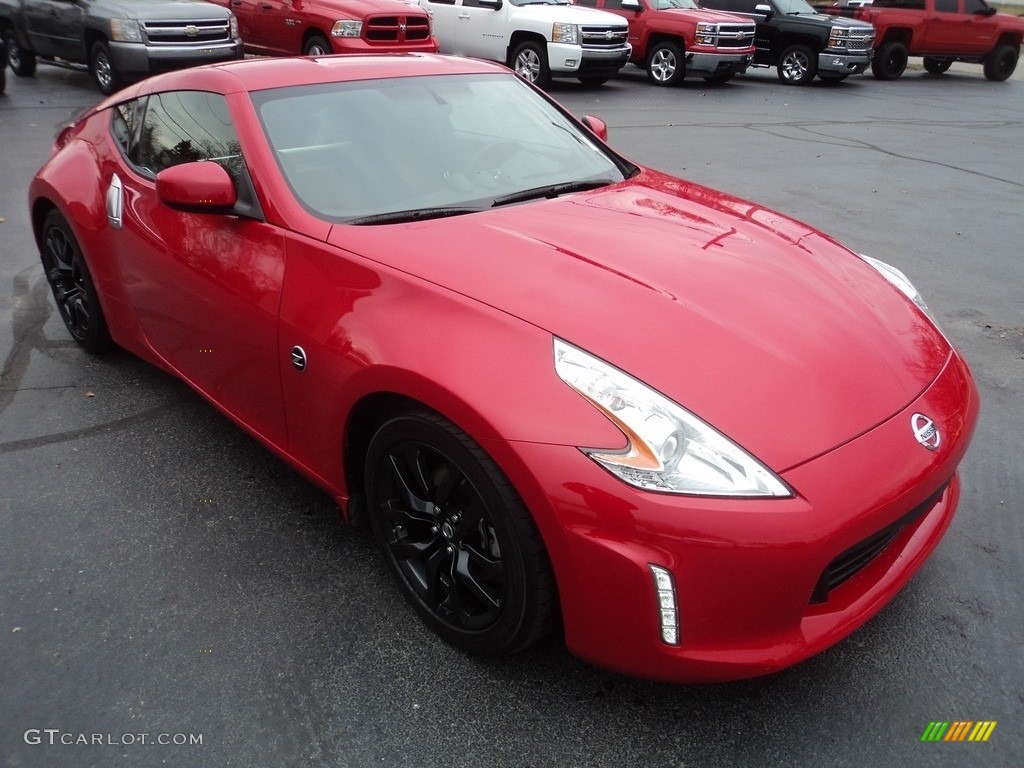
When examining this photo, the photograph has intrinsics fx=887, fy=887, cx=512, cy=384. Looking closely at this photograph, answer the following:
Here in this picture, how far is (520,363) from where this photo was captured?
2221mm

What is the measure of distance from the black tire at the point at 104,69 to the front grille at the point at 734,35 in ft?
32.0

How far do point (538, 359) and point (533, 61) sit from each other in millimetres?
13145


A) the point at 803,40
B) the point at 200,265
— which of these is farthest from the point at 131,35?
the point at 803,40

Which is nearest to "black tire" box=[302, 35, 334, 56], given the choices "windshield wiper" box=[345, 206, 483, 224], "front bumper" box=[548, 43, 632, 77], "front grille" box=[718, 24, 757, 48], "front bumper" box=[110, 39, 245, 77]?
"front bumper" box=[110, 39, 245, 77]

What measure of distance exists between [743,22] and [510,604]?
15565 millimetres

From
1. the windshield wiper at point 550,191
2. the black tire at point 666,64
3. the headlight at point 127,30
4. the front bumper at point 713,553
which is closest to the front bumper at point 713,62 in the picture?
the black tire at point 666,64

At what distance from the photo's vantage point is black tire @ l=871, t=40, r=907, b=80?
61.5 feet

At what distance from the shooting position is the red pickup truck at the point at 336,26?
12.5 metres

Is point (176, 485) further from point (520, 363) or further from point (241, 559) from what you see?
point (520, 363)

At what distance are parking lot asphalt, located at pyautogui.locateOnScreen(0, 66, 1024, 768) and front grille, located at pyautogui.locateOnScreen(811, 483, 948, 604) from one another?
0.42 m

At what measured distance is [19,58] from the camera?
14016 mm

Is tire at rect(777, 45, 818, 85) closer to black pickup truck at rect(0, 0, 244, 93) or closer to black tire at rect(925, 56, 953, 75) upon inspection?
black tire at rect(925, 56, 953, 75)

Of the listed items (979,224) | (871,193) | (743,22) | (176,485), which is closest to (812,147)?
(871,193)

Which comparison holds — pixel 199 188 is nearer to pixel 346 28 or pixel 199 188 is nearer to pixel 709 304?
pixel 709 304
